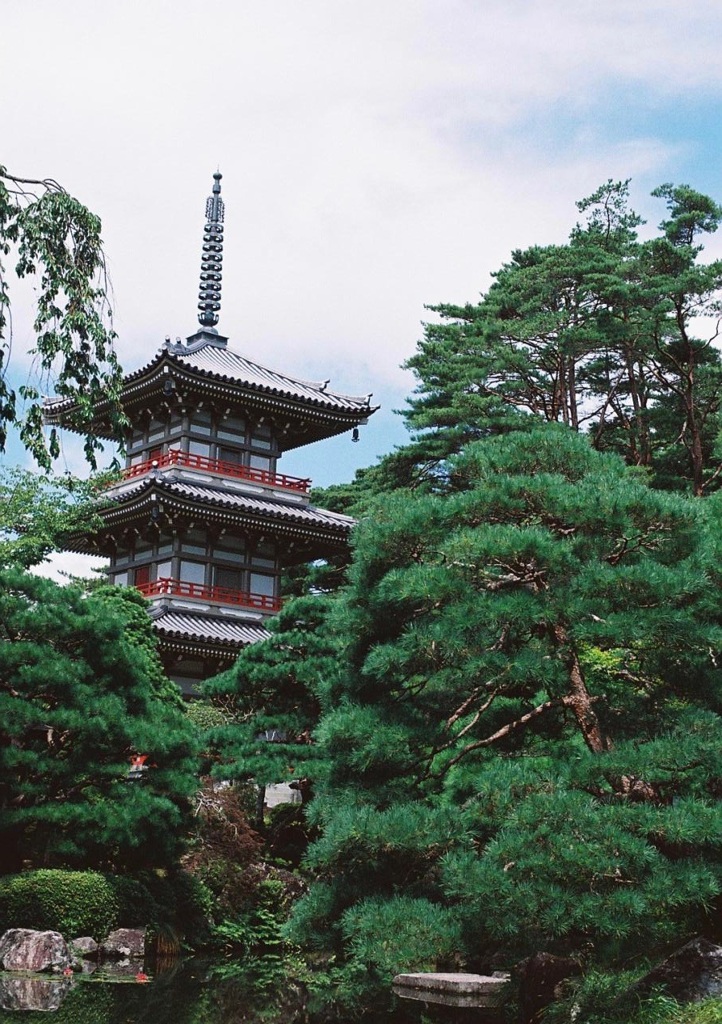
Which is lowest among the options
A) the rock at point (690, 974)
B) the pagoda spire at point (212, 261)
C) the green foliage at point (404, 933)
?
the rock at point (690, 974)

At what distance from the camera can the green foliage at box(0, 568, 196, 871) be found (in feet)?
48.1

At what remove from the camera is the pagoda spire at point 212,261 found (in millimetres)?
32312

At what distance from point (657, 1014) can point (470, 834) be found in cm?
163

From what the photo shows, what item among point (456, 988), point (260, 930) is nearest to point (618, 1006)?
point (456, 988)

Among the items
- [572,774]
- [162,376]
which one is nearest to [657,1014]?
[572,774]

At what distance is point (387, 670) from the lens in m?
8.65

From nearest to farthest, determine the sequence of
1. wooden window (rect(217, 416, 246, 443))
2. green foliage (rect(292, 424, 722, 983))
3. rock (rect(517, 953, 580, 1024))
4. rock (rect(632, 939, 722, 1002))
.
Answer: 1. green foliage (rect(292, 424, 722, 983))
2. rock (rect(632, 939, 722, 1002))
3. rock (rect(517, 953, 580, 1024))
4. wooden window (rect(217, 416, 246, 443))

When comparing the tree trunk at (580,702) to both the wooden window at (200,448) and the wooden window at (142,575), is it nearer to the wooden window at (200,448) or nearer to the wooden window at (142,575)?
the wooden window at (142,575)

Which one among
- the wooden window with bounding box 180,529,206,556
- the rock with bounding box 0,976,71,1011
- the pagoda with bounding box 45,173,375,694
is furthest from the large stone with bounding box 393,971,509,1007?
the wooden window with bounding box 180,529,206,556

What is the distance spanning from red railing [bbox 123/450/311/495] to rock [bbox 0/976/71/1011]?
1540 cm

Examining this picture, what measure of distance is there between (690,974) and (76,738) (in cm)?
939

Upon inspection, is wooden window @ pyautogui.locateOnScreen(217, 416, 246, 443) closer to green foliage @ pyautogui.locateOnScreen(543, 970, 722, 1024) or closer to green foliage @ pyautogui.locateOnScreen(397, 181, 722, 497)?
green foliage @ pyautogui.locateOnScreen(397, 181, 722, 497)

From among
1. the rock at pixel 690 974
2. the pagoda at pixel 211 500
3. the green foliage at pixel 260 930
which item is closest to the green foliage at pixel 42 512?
the pagoda at pixel 211 500

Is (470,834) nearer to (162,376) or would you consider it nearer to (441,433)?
(162,376)
